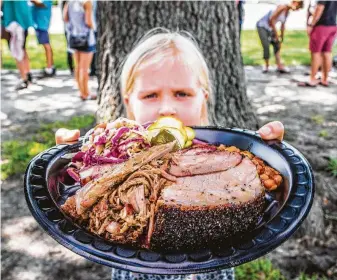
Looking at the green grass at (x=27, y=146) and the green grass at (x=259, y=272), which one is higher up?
the green grass at (x=27, y=146)

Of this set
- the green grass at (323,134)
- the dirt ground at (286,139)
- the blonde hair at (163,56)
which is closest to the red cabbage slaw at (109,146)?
the blonde hair at (163,56)

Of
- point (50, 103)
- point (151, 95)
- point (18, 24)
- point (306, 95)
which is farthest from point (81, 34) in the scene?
point (151, 95)

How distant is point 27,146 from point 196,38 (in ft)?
9.77

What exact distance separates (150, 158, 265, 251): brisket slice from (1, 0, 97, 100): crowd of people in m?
6.10

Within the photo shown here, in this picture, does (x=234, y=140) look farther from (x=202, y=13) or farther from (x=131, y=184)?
(x=202, y=13)

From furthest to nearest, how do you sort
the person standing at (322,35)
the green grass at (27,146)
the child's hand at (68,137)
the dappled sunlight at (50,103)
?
the person standing at (322,35) → the dappled sunlight at (50,103) → the green grass at (27,146) → the child's hand at (68,137)

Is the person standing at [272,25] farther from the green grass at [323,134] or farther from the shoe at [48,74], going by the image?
the shoe at [48,74]

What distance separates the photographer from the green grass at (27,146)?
475cm

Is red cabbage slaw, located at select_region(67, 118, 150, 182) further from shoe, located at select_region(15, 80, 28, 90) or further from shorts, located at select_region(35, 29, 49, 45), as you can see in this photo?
shorts, located at select_region(35, 29, 49, 45)

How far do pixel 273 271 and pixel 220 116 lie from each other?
1483 mm

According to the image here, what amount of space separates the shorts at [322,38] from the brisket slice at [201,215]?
23.2 feet

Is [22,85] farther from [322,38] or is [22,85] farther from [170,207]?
[170,207]

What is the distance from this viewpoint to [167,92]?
1.98 metres

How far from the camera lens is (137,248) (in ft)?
4.05
